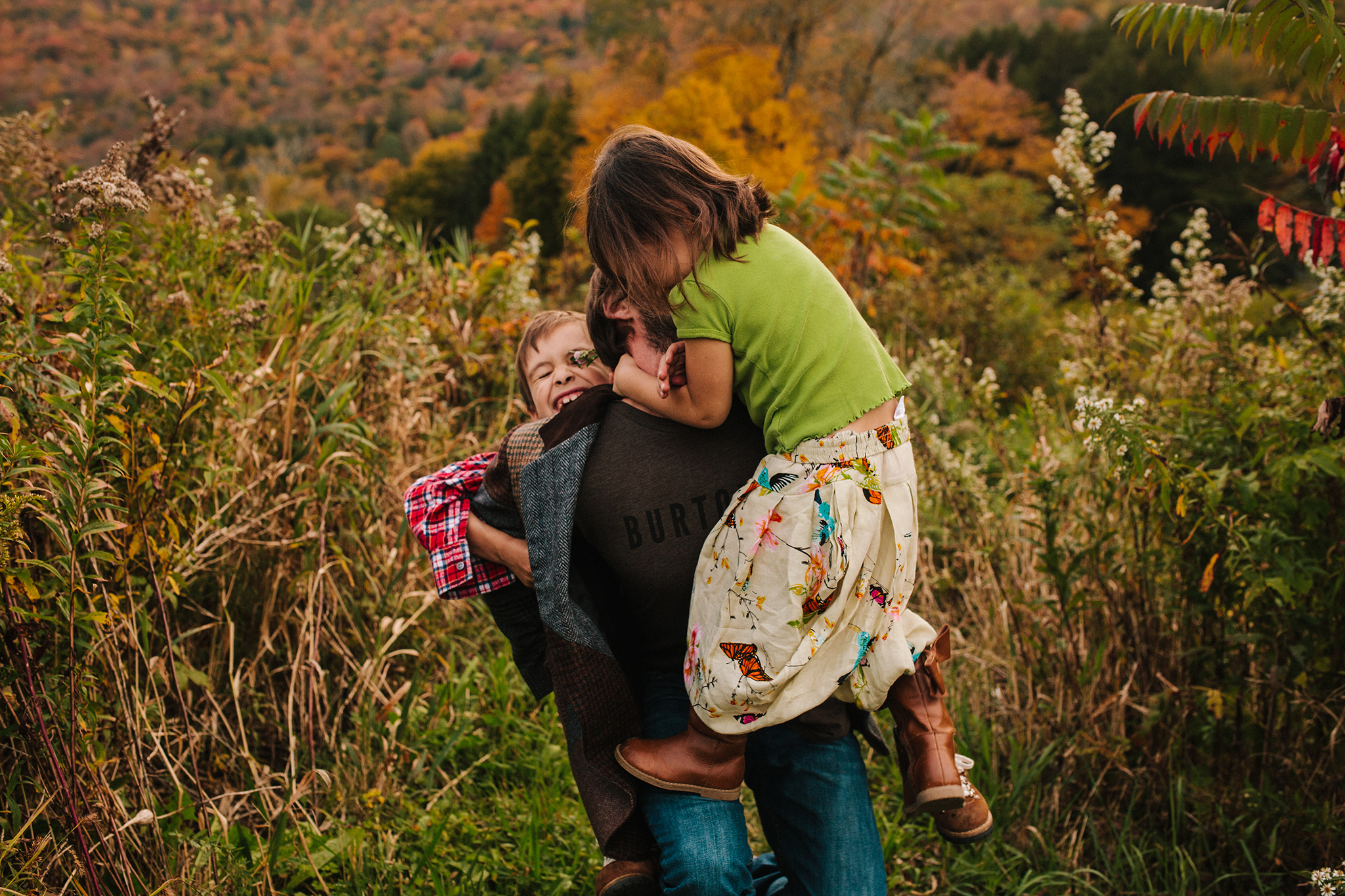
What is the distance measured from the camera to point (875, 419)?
164 centimetres

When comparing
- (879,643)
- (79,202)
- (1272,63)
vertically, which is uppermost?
(1272,63)

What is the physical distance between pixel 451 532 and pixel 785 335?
2.79 feet

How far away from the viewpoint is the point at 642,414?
65.4 inches

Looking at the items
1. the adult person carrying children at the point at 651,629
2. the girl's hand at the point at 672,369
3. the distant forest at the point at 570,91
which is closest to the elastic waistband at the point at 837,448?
the adult person carrying children at the point at 651,629

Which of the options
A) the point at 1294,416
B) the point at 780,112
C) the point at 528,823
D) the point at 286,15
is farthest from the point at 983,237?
the point at 286,15

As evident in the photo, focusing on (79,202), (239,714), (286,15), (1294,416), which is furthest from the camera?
(286,15)

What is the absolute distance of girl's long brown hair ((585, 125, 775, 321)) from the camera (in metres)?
1.54

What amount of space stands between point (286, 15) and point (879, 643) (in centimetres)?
5395

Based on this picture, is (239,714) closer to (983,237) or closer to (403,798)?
(403,798)

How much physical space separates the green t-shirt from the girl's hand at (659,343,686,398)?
4 centimetres

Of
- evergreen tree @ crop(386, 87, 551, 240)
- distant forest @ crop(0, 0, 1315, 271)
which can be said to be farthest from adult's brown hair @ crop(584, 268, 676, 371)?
evergreen tree @ crop(386, 87, 551, 240)

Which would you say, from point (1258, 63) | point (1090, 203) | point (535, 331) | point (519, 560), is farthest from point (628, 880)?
point (1090, 203)

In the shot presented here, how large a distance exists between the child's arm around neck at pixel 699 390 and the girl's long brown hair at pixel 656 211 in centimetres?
14

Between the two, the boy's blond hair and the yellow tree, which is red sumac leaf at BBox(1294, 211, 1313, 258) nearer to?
the boy's blond hair
